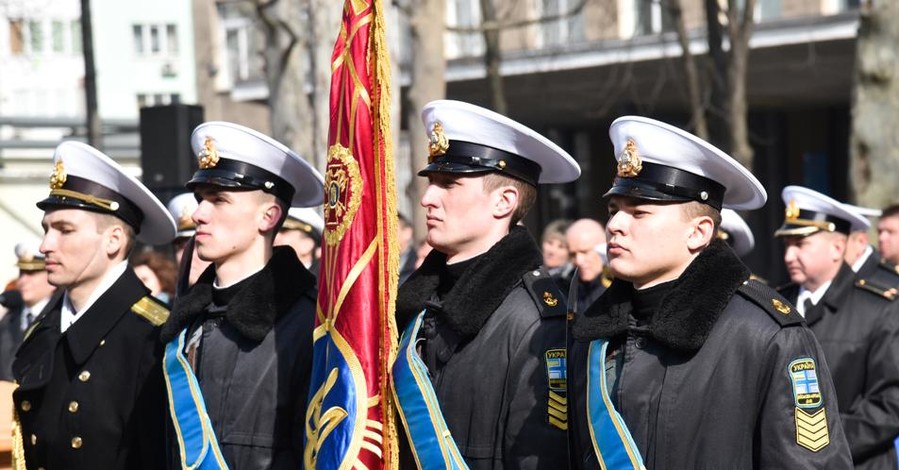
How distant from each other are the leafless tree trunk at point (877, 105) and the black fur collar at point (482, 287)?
7438 mm

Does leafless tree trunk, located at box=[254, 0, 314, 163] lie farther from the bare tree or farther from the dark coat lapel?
the dark coat lapel

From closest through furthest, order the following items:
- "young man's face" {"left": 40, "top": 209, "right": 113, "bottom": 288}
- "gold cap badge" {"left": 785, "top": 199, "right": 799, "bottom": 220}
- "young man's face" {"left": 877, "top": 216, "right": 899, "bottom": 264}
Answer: "young man's face" {"left": 40, "top": 209, "right": 113, "bottom": 288} < "gold cap badge" {"left": 785, "top": 199, "right": 799, "bottom": 220} < "young man's face" {"left": 877, "top": 216, "right": 899, "bottom": 264}

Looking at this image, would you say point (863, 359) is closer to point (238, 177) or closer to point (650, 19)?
point (238, 177)

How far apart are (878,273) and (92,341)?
14.8ft

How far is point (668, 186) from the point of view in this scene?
4270 mm

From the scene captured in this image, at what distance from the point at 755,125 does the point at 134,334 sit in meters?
21.3

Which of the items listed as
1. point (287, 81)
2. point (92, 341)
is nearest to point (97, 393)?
point (92, 341)

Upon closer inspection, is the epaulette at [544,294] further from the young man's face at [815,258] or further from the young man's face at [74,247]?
the young man's face at [815,258]

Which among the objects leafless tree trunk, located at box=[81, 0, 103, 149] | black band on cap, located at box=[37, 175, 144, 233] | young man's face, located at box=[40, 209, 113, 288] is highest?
leafless tree trunk, located at box=[81, 0, 103, 149]

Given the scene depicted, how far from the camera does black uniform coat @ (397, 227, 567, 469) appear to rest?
4.50 metres

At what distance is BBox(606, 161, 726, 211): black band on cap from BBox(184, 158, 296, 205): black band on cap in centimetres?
152

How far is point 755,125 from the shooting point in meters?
25.8

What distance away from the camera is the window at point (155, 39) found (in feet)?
174

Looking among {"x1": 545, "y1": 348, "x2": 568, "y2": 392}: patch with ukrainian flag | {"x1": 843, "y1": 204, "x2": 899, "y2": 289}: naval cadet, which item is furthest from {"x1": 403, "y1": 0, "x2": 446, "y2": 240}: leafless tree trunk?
{"x1": 545, "y1": 348, "x2": 568, "y2": 392}: patch with ukrainian flag
